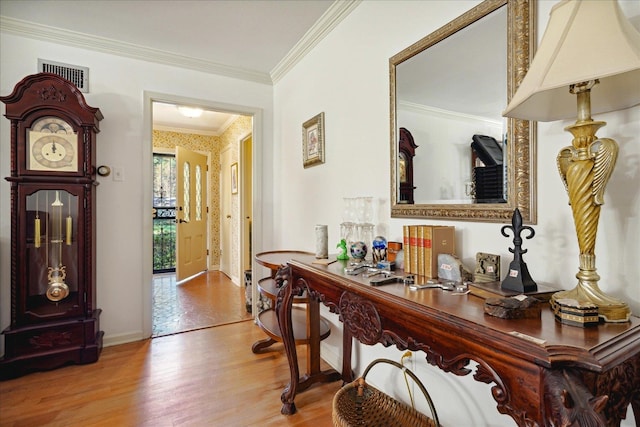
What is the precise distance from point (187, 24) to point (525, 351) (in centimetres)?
290

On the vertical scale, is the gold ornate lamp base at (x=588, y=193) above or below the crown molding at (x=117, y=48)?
below

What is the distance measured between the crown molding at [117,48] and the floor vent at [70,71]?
18 cm

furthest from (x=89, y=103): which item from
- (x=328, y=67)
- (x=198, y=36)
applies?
(x=328, y=67)

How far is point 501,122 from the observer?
1223 mm

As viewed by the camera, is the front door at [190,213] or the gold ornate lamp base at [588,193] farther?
the front door at [190,213]

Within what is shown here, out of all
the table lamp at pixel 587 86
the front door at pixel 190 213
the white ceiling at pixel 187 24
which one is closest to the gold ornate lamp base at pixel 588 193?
the table lamp at pixel 587 86

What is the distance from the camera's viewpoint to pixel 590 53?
28.2 inches

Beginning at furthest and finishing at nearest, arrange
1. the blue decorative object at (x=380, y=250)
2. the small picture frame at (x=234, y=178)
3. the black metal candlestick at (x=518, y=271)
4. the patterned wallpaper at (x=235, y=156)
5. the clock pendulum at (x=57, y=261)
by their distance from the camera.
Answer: the small picture frame at (x=234, y=178) < the patterned wallpaper at (x=235, y=156) < the clock pendulum at (x=57, y=261) < the blue decorative object at (x=380, y=250) < the black metal candlestick at (x=518, y=271)

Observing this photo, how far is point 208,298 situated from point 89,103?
2.52 meters

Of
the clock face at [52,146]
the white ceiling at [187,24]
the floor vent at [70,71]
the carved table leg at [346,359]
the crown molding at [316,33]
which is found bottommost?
the carved table leg at [346,359]

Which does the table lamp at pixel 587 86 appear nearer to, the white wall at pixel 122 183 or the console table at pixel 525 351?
the console table at pixel 525 351

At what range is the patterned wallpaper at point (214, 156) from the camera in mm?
4922

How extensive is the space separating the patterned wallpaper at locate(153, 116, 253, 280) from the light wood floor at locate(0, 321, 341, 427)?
2399mm

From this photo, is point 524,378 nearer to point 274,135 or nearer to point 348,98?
point 348,98
